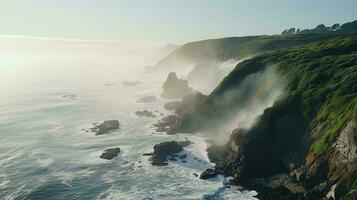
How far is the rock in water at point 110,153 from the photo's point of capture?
88.2 m

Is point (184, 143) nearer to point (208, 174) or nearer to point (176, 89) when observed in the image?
point (208, 174)

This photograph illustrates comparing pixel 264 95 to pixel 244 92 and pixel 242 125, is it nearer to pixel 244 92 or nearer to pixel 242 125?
pixel 244 92

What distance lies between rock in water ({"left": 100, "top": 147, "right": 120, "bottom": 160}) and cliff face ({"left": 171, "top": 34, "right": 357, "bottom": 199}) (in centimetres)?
2030

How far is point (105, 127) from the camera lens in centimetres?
11288

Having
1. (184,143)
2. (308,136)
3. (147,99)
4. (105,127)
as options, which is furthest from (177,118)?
(147,99)

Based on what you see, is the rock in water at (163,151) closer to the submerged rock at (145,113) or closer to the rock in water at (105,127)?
the rock in water at (105,127)

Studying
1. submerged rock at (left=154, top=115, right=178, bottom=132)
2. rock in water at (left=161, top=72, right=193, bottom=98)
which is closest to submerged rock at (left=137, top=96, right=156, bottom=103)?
rock in water at (left=161, top=72, right=193, bottom=98)

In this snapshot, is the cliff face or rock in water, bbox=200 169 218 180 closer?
the cliff face

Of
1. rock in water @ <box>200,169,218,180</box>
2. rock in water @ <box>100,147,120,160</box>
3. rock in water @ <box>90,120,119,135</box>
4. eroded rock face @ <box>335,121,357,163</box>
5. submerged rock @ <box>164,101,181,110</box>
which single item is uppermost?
eroded rock face @ <box>335,121,357,163</box>

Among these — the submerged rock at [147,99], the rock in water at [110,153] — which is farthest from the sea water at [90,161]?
the submerged rock at [147,99]

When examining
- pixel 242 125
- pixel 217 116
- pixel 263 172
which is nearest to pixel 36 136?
pixel 217 116

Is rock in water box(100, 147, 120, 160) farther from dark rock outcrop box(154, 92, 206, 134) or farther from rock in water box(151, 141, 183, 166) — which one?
dark rock outcrop box(154, 92, 206, 134)

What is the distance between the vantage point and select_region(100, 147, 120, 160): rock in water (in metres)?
88.2

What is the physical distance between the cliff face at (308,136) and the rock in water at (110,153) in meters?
20.3
